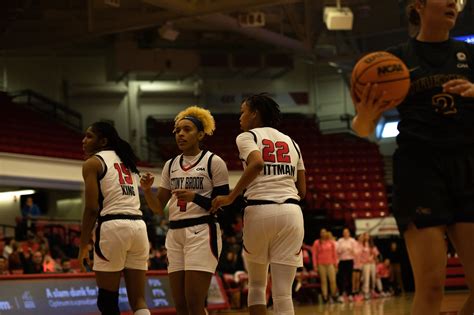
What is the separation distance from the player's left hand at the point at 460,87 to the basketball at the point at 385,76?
0.20 meters

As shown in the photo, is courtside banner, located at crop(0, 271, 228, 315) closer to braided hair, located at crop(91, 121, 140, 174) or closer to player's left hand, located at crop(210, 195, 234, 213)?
braided hair, located at crop(91, 121, 140, 174)

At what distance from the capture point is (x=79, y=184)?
19016mm

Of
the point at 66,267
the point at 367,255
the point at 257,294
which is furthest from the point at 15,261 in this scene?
the point at 367,255

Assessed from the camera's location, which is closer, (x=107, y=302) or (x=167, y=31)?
(x=107, y=302)

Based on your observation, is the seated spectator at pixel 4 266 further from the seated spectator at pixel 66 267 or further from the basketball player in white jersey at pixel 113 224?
the basketball player in white jersey at pixel 113 224

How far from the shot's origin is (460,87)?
3.80 metres

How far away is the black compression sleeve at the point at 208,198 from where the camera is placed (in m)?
6.08

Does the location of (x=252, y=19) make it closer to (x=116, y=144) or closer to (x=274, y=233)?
(x=116, y=144)

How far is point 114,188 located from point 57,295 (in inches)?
170

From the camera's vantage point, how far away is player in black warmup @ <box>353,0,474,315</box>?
385 cm

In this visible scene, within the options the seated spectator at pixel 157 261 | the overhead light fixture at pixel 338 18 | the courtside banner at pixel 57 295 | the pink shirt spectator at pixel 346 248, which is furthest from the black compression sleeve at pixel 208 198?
the overhead light fixture at pixel 338 18

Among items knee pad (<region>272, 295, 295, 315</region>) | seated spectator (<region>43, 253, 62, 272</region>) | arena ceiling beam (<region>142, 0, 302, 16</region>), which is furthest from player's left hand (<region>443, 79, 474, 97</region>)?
arena ceiling beam (<region>142, 0, 302, 16</region>)

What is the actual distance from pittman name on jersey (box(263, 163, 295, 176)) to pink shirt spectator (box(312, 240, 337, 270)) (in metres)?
11.8

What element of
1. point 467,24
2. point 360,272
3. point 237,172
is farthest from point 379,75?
point 467,24
